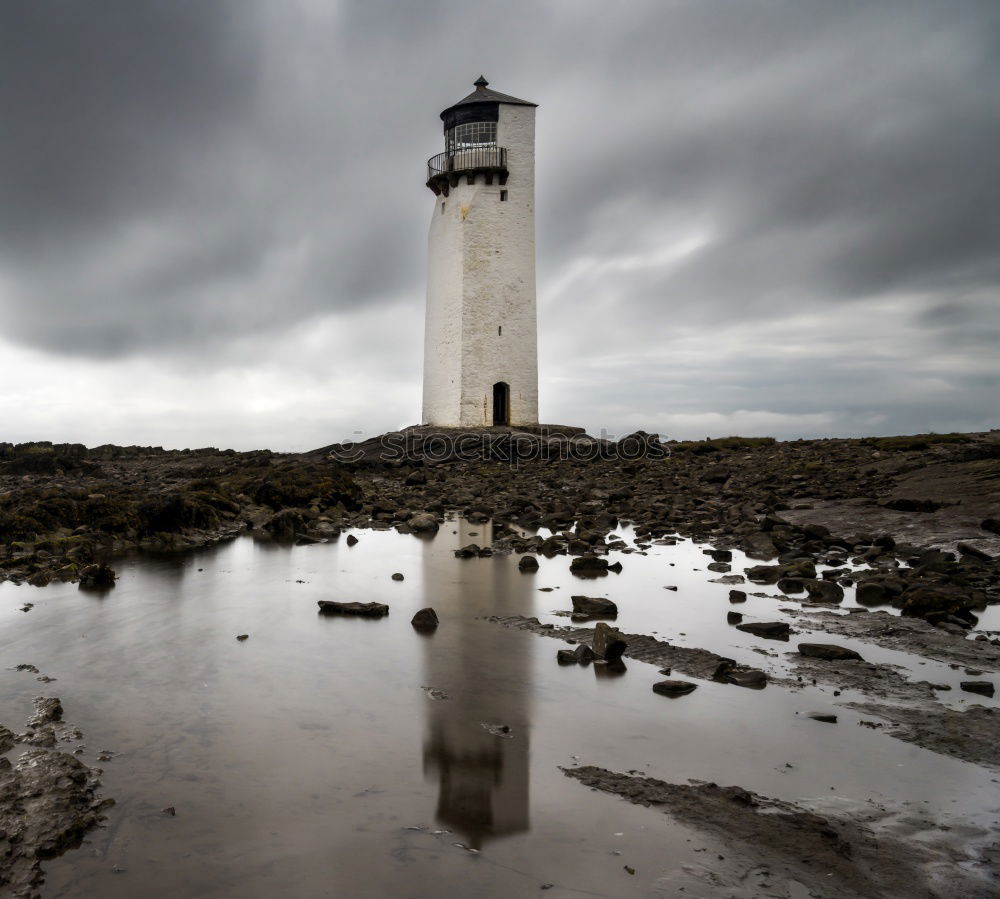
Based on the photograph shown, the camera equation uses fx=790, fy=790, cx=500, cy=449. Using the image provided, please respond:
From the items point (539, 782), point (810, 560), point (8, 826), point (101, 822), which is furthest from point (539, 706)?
point (810, 560)

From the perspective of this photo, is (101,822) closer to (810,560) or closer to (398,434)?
(810,560)

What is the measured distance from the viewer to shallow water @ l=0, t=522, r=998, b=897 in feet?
9.67

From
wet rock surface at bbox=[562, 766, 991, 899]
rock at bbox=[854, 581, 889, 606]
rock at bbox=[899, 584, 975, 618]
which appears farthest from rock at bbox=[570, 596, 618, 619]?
wet rock surface at bbox=[562, 766, 991, 899]

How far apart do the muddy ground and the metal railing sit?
37.3ft

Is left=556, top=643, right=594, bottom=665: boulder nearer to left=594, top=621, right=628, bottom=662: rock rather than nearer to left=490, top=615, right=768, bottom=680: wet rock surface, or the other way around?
left=594, top=621, right=628, bottom=662: rock

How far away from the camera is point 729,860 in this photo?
296cm

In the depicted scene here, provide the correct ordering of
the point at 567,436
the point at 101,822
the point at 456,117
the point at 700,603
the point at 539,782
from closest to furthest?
the point at 101,822
the point at 539,782
the point at 700,603
the point at 567,436
the point at 456,117

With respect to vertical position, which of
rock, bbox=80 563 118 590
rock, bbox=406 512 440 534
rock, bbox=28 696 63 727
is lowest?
rock, bbox=28 696 63 727

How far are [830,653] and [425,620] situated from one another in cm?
326

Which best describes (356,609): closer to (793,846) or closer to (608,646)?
(608,646)

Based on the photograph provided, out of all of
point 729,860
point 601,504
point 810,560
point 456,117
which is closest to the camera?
point 729,860

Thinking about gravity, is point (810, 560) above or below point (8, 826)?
above

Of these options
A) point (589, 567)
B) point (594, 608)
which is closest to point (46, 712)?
point (594, 608)

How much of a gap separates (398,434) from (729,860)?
95.4 ft
